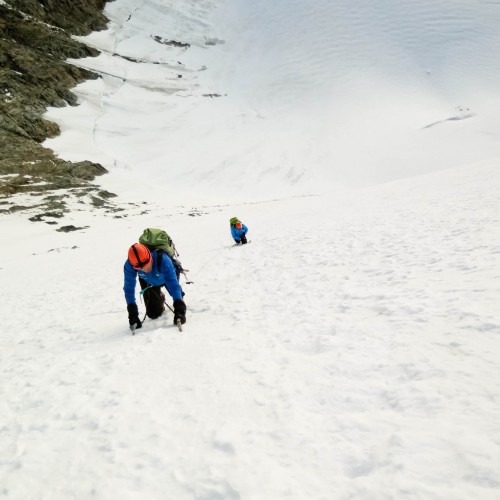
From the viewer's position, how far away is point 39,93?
6638 cm

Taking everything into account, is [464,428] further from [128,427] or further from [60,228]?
[60,228]

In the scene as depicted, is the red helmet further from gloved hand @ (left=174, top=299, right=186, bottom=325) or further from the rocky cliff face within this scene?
the rocky cliff face

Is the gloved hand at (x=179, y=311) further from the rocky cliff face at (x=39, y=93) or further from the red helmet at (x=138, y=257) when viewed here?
the rocky cliff face at (x=39, y=93)

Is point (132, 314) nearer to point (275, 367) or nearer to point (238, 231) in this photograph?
point (275, 367)

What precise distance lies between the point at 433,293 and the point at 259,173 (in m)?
Result: 52.0

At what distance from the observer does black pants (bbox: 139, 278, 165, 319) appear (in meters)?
7.43

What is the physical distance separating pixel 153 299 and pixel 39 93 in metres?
74.7

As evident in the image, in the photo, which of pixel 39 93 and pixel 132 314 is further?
pixel 39 93

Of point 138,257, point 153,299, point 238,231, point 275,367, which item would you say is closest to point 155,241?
point 138,257

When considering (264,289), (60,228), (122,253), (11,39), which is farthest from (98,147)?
(264,289)

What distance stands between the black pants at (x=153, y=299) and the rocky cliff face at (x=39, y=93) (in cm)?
3362

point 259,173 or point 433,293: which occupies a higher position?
point 259,173

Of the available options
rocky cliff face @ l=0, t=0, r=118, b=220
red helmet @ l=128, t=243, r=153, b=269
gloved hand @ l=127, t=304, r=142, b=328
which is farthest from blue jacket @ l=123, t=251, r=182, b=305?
rocky cliff face @ l=0, t=0, r=118, b=220

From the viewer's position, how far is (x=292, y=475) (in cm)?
288
